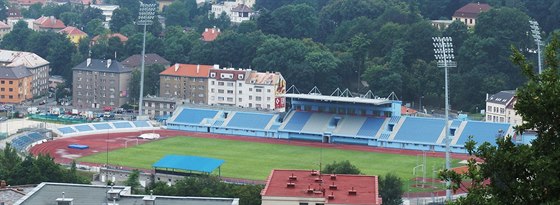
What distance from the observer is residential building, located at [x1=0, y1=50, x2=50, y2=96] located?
2913 inches

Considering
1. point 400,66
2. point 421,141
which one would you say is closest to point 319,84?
point 400,66

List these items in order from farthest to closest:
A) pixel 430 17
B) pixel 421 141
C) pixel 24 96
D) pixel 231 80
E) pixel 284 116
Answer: pixel 430 17, pixel 24 96, pixel 231 80, pixel 284 116, pixel 421 141

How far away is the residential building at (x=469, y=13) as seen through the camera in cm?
8331

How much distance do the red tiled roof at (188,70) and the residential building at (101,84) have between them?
8.00 feet

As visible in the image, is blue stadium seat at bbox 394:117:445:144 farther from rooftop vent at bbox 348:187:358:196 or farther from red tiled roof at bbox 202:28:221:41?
rooftop vent at bbox 348:187:358:196

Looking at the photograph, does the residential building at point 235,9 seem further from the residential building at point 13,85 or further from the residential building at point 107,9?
the residential building at point 13,85

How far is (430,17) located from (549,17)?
36.2 feet

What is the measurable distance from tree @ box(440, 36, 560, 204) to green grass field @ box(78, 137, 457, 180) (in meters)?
36.8

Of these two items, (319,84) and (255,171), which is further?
(319,84)

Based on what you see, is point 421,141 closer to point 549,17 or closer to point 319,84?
point 319,84

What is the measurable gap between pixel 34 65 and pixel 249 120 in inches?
756

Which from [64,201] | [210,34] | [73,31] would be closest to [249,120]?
[210,34]

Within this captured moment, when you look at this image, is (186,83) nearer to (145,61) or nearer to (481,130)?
(145,61)

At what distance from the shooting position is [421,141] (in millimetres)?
55719
